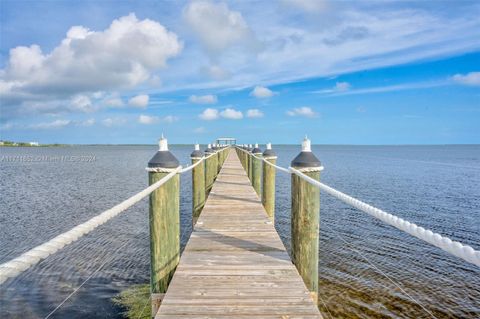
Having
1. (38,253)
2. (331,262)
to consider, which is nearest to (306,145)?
(38,253)

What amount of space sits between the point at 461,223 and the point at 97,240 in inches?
592

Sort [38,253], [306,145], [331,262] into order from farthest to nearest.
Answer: [331,262] < [306,145] < [38,253]

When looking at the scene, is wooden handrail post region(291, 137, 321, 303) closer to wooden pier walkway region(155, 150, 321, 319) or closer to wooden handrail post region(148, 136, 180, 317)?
wooden pier walkway region(155, 150, 321, 319)

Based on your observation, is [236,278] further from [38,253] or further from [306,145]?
[38,253]

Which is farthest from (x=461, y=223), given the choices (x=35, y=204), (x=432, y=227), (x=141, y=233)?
(x=35, y=204)

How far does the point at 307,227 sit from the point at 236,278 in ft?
3.21

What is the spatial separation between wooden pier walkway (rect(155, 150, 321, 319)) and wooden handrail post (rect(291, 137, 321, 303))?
17 centimetres

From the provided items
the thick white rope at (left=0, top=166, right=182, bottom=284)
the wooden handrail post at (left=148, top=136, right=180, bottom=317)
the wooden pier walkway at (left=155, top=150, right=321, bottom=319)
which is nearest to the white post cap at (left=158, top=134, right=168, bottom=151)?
the wooden handrail post at (left=148, top=136, right=180, bottom=317)

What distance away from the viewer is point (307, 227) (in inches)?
149

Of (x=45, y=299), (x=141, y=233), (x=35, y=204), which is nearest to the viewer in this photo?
(x=45, y=299)

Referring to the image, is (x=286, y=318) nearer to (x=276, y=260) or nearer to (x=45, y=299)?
(x=276, y=260)

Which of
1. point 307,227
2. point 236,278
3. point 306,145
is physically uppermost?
point 306,145

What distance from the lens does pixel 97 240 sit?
11977 millimetres

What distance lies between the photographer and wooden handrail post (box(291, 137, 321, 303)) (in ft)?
12.4
